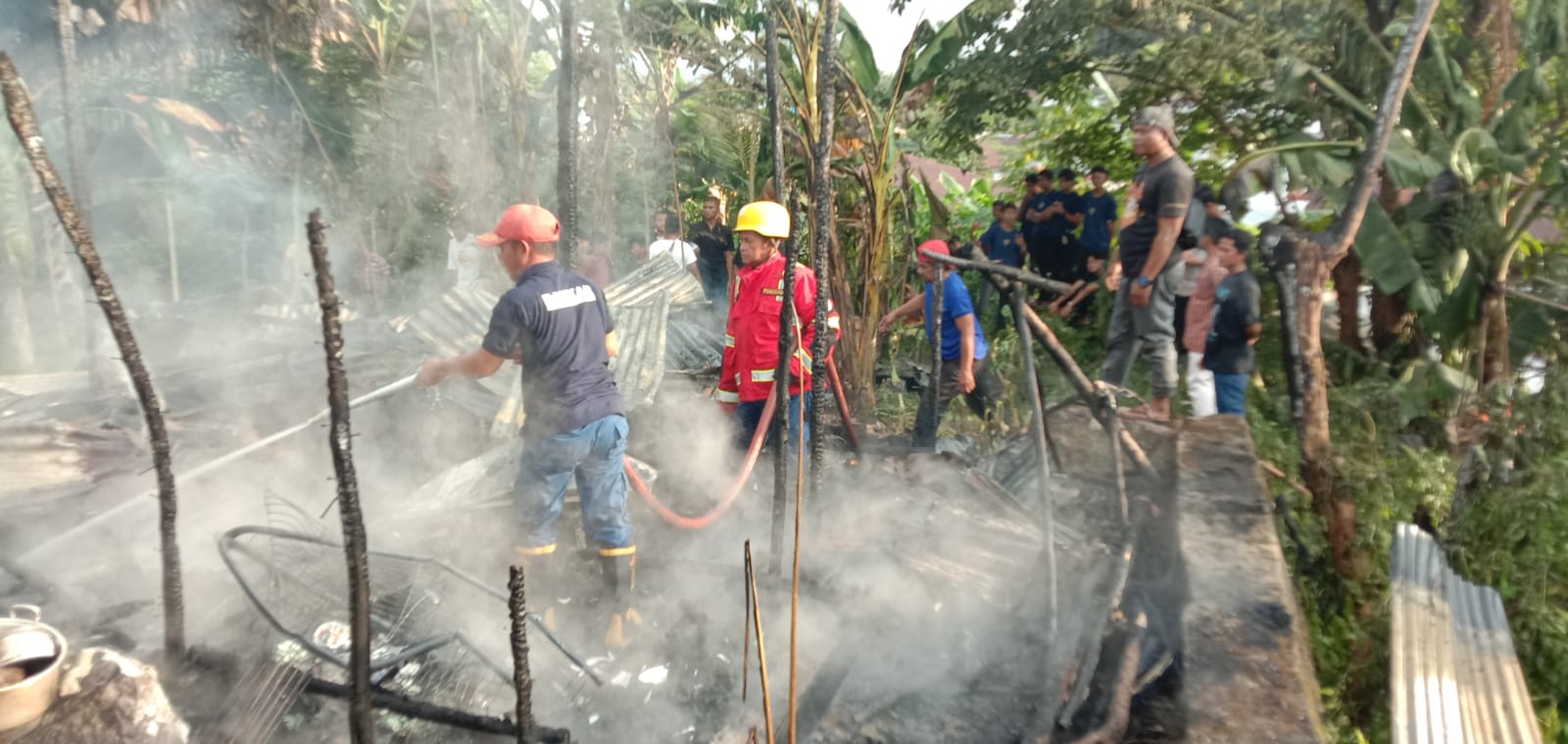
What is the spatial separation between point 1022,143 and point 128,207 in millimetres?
11881

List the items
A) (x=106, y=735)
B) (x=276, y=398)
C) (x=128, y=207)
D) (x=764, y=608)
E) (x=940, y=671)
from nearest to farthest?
1. (x=106, y=735)
2. (x=940, y=671)
3. (x=764, y=608)
4. (x=276, y=398)
5. (x=128, y=207)

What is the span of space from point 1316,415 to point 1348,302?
3965 mm

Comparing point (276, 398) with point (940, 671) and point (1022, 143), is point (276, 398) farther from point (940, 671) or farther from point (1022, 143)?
point (1022, 143)

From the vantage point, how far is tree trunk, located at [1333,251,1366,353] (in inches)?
259

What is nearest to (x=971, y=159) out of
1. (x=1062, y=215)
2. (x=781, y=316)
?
(x=1062, y=215)

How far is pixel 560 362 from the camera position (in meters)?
3.59

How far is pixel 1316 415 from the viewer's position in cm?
354

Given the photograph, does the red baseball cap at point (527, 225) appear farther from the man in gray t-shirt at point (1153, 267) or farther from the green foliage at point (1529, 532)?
the green foliage at point (1529, 532)

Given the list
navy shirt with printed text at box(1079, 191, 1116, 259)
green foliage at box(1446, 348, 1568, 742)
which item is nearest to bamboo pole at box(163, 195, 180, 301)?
navy shirt with printed text at box(1079, 191, 1116, 259)

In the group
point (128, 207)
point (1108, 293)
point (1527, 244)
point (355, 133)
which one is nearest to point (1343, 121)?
point (1527, 244)

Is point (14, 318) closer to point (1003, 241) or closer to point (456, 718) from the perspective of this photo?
point (456, 718)

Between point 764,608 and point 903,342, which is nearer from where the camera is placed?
point 764,608

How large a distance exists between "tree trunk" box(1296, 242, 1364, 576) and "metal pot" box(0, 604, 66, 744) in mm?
4480

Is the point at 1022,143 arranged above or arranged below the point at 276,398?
above
